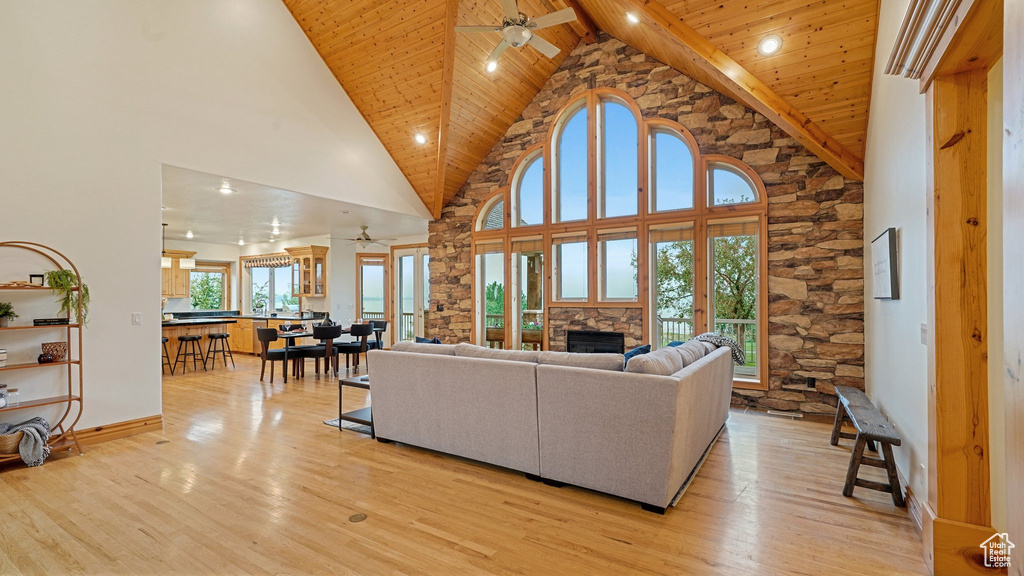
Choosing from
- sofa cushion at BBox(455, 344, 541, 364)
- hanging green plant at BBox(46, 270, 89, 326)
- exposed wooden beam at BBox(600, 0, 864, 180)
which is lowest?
sofa cushion at BBox(455, 344, 541, 364)

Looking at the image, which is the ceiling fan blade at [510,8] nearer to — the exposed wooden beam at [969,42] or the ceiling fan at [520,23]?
the ceiling fan at [520,23]

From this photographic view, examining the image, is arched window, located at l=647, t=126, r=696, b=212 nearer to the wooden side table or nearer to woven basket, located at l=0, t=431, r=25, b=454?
the wooden side table

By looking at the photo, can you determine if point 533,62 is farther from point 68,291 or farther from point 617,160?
point 68,291

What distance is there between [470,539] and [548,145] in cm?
569

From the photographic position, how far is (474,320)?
770 centimetres

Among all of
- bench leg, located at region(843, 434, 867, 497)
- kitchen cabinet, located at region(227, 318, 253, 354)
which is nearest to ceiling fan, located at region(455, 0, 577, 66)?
bench leg, located at region(843, 434, 867, 497)

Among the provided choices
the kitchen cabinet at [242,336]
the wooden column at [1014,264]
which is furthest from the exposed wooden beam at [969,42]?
the kitchen cabinet at [242,336]

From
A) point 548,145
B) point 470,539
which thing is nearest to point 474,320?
point 548,145

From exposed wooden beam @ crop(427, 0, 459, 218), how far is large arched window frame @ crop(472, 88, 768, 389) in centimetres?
77

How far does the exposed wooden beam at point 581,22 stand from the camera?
19.0ft

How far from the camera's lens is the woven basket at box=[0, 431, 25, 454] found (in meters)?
3.50

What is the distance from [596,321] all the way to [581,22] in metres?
3.90

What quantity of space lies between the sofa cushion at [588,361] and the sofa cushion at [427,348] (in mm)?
784

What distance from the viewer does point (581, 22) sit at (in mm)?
6000
